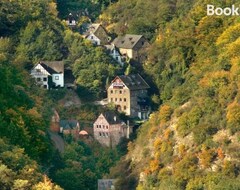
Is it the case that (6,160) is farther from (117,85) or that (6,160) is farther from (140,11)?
(140,11)

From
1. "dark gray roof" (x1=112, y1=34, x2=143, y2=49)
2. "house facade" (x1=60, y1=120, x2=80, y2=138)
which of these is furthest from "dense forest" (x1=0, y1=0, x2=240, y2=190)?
"house facade" (x1=60, y1=120, x2=80, y2=138)

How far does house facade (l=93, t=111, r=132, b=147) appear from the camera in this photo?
218ft

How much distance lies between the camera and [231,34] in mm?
64938

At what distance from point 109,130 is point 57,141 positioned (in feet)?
12.4

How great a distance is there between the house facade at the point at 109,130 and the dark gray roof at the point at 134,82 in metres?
3.77

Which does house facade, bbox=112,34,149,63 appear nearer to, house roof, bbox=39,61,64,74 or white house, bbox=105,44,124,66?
white house, bbox=105,44,124,66

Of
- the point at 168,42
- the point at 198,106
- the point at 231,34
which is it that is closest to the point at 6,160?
the point at 198,106

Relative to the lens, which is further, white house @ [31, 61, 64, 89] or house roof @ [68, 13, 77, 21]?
house roof @ [68, 13, 77, 21]

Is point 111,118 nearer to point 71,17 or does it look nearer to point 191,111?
point 191,111

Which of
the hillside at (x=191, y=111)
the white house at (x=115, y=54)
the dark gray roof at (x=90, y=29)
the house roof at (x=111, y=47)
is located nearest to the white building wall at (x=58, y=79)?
the white house at (x=115, y=54)

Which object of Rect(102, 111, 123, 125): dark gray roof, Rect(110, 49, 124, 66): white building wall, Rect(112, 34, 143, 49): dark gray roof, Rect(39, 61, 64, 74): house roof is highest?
Rect(112, 34, 143, 49): dark gray roof

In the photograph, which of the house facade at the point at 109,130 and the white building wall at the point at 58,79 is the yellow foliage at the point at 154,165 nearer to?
the house facade at the point at 109,130

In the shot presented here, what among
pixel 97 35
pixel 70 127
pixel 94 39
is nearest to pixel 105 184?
pixel 70 127

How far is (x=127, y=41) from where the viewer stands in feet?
250
